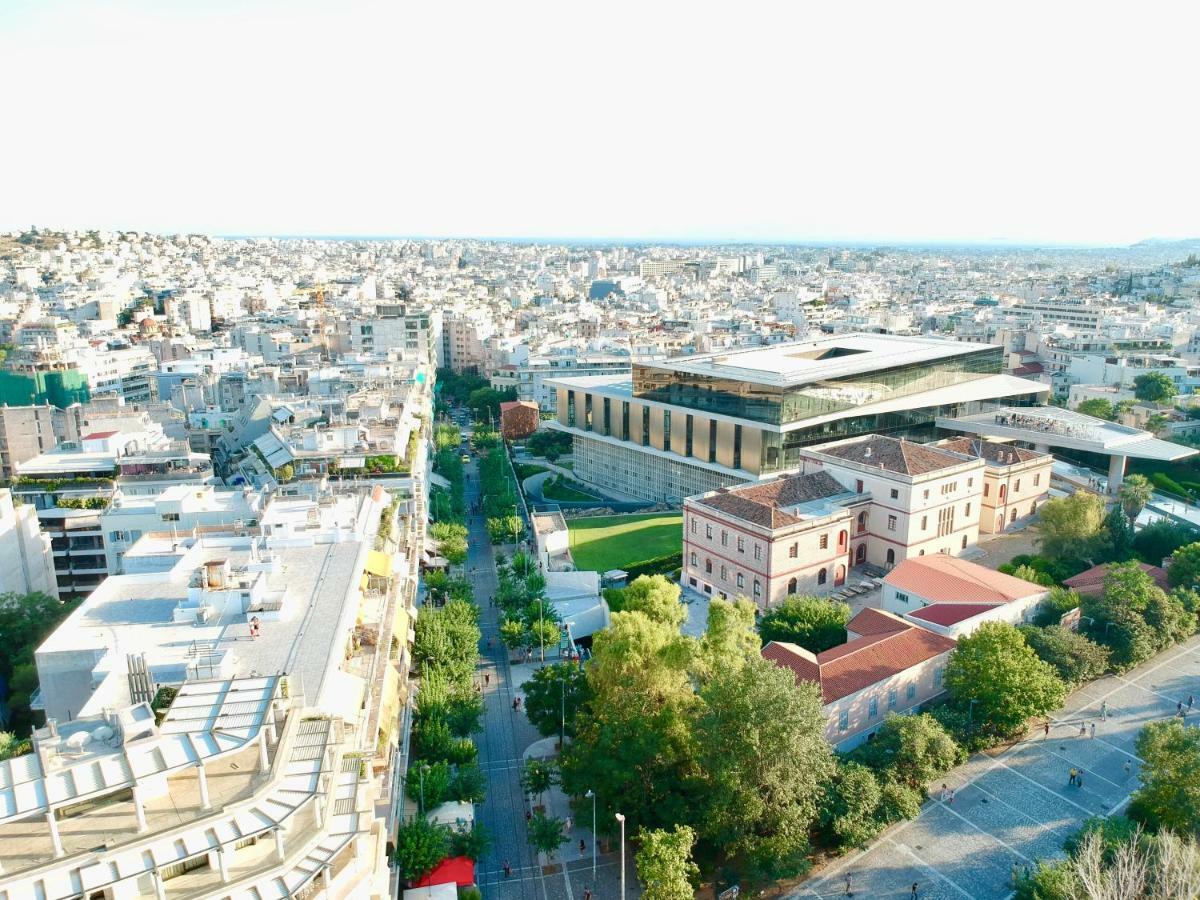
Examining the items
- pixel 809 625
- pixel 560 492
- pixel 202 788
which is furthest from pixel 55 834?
pixel 560 492

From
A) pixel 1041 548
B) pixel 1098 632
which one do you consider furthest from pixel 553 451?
→ pixel 1098 632

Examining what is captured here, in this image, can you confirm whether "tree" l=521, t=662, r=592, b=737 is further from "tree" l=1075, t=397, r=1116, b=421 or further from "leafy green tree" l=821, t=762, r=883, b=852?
"tree" l=1075, t=397, r=1116, b=421

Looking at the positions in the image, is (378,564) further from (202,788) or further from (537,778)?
(202,788)

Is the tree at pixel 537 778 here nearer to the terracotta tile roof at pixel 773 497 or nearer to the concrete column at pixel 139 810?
the concrete column at pixel 139 810

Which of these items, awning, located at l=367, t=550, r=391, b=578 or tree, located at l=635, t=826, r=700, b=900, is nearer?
tree, located at l=635, t=826, r=700, b=900

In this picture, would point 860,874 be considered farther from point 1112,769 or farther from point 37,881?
point 37,881

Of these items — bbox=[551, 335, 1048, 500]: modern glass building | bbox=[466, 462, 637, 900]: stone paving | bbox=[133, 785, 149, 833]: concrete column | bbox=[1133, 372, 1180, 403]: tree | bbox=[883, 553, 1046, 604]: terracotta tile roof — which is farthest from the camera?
bbox=[1133, 372, 1180, 403]: tree

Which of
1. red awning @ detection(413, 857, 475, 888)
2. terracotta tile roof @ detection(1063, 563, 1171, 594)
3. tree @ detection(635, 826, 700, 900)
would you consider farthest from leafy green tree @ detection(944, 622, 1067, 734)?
red awning @ detection(413, 857, 475, 888)
